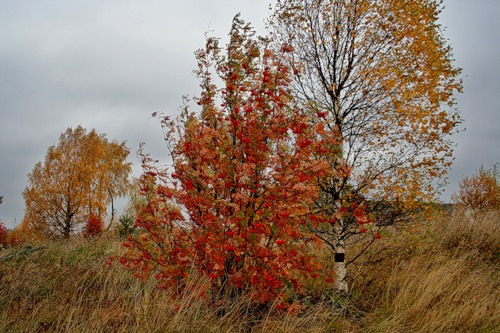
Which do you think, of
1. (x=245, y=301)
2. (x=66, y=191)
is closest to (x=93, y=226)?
(x=66, y=191)

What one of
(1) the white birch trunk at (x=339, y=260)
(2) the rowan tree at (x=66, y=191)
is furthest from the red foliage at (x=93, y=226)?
(1) the white birch trunk at (x=339, y=260)

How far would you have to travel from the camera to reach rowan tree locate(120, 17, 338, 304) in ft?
13.9

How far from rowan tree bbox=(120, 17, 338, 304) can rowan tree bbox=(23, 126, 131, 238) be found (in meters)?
14.8

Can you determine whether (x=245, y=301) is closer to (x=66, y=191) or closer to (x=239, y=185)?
(x=239, y=185)

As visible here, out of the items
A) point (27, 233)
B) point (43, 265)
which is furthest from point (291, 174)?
point (27, 233)

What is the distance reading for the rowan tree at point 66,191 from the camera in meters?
18.2

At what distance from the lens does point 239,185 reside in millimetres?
4230

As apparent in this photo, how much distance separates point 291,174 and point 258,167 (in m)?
0.46

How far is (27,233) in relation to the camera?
770 inches

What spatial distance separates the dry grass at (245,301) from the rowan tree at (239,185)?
17.0 inches

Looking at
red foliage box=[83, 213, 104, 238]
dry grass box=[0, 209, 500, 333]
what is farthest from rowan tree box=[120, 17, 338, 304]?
red foliage box=[83, 213, 104, 238]

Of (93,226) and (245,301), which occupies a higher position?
(93,226)

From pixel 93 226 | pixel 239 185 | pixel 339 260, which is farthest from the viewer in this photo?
pixel 93 226

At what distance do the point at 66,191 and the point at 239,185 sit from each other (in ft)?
54.3
